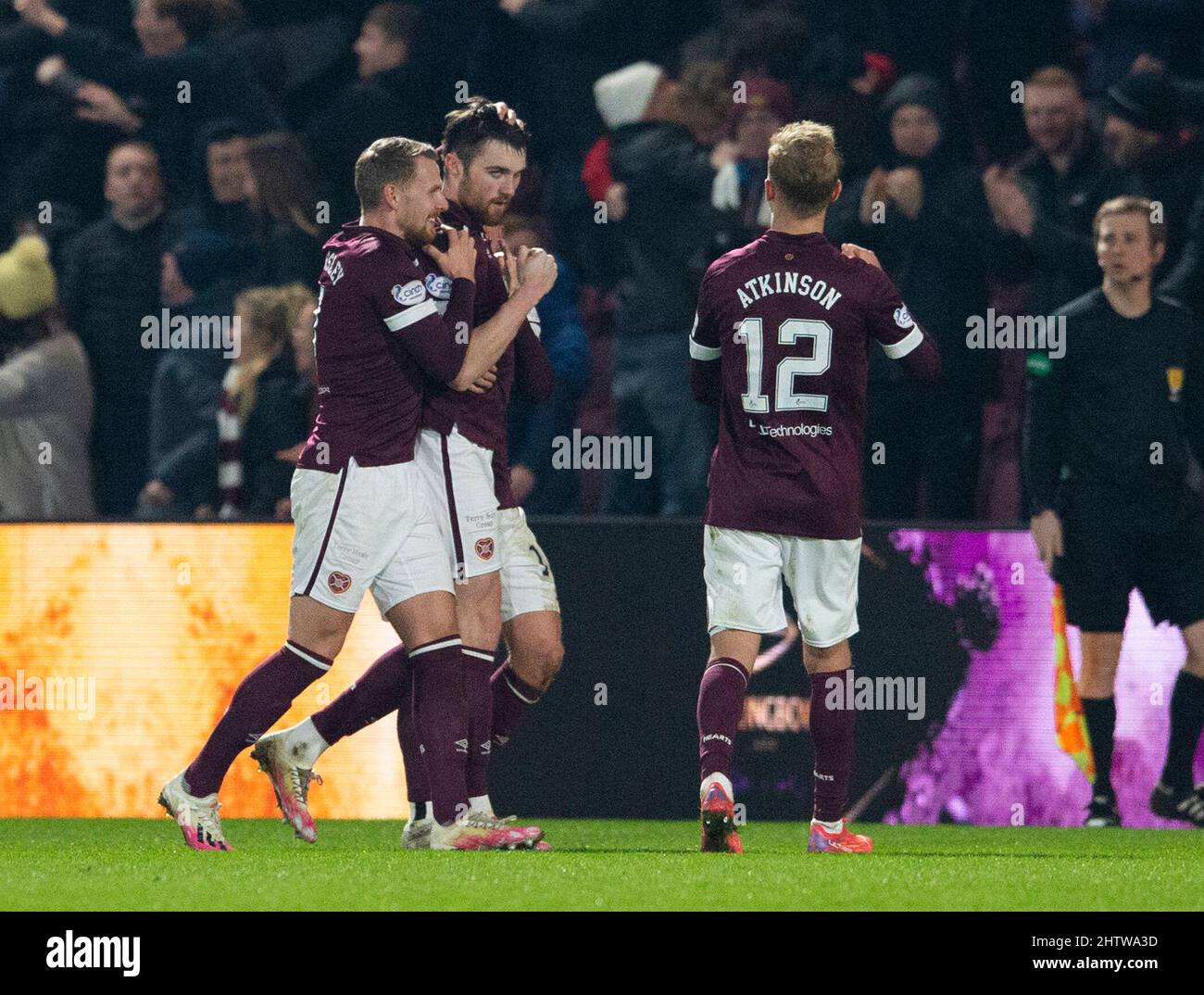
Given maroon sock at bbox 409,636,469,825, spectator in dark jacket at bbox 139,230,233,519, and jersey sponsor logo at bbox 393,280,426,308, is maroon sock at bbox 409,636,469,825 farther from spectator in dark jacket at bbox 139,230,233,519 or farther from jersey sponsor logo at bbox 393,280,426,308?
spectator in dark jacket at bbox 139,230,233,519

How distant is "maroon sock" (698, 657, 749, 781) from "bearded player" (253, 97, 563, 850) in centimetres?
73

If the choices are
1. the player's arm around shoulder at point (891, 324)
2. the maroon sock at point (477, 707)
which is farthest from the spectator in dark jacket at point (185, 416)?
the player's arm around shoulder at point (891, 324)

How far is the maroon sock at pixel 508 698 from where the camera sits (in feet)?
22.5

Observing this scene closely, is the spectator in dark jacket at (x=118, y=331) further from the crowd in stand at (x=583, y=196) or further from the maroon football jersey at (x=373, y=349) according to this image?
the maroon football jersey at (x=373, y=349)

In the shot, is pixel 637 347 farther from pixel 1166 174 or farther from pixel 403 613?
pixel 403 613

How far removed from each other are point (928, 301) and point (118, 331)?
3.31 meters

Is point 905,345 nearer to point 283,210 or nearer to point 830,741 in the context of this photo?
point 830,741

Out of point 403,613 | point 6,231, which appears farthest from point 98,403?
point 403,613

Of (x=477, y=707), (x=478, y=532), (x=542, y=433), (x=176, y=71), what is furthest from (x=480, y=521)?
(x=176, y=71)

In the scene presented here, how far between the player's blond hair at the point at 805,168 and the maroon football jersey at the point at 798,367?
0.10 m

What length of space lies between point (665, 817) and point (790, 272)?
8.67 ft

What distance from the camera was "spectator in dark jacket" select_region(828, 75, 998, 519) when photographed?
8.40 metres

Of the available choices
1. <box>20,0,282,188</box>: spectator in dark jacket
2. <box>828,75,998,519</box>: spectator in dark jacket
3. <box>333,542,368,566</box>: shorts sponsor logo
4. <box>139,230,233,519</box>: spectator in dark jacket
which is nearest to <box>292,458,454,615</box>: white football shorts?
<box>333,542,368,566</box>: shorts sponsor logo
